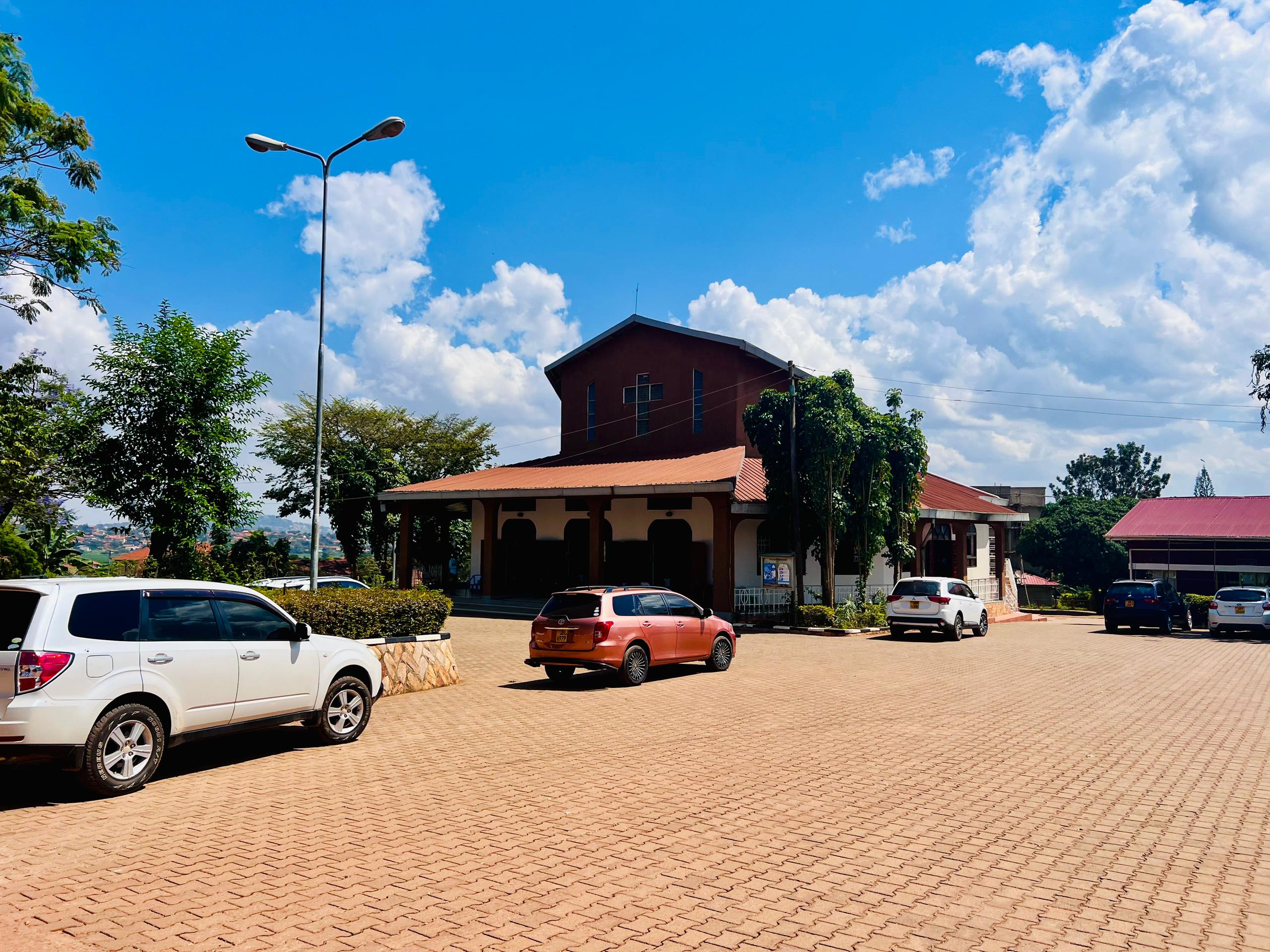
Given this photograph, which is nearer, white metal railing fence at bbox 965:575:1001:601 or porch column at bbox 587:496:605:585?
porch column at bbox 587:496:605:585

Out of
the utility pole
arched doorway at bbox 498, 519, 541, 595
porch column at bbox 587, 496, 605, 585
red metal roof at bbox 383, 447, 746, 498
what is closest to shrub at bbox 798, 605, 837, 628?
the utility pole

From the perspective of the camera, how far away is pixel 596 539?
1108 inches

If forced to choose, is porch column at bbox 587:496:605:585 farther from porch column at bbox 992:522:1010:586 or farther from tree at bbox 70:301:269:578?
porch column at bbox 992:522:1010:586

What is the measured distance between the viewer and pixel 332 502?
1615 inches

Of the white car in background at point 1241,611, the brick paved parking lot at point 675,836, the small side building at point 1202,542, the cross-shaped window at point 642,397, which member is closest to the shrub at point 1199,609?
the small side building at point 1202,542

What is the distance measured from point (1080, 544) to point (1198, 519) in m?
7.86

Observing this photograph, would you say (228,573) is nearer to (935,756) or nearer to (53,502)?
(935,756)

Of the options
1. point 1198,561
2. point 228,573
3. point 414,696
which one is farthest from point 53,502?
point 1198,561

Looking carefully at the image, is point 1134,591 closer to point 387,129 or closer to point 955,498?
point 955,498

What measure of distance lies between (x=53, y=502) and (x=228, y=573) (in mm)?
17202

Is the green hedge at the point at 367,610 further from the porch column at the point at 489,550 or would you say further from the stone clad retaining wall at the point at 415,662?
the porch column at the point at 489,550

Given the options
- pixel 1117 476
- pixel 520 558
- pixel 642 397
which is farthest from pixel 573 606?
pixel 1117 476

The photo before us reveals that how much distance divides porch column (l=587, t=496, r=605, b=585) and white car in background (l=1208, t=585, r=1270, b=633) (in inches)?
738

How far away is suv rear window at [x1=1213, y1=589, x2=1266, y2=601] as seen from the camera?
85.6ft
